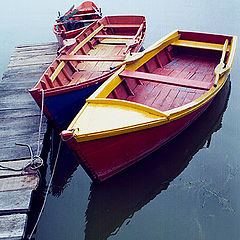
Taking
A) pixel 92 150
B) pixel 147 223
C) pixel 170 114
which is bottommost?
pixel 147 223

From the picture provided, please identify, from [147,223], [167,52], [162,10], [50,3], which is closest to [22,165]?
[147,223]

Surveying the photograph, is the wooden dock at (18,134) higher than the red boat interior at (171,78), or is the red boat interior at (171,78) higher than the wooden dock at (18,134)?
the red boat interior at (171,78)

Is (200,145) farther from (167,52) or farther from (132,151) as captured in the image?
(167,52)

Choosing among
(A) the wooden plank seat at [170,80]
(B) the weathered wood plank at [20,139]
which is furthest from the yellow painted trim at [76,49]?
(A) the wooden plank seat at [170,80]

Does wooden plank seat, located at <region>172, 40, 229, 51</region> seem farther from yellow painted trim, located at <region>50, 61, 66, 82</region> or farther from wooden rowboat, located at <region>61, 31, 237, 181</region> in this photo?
yellow painted trim, located at <region>50, 61, 66, 82</region>

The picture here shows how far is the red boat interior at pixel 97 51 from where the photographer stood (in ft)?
24.1

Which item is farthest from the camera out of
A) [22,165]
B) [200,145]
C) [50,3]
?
[50,3]

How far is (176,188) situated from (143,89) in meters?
2.78

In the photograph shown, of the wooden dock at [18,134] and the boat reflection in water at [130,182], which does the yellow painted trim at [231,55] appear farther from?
→ the wooden dock at [18,134]

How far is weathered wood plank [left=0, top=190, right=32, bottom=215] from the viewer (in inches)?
178

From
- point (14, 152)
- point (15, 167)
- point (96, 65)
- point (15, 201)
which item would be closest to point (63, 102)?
point (14, 152)

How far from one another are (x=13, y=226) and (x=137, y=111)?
2.98 meters

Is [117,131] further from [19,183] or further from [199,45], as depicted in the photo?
[199,45]

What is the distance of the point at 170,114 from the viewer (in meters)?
5.01
